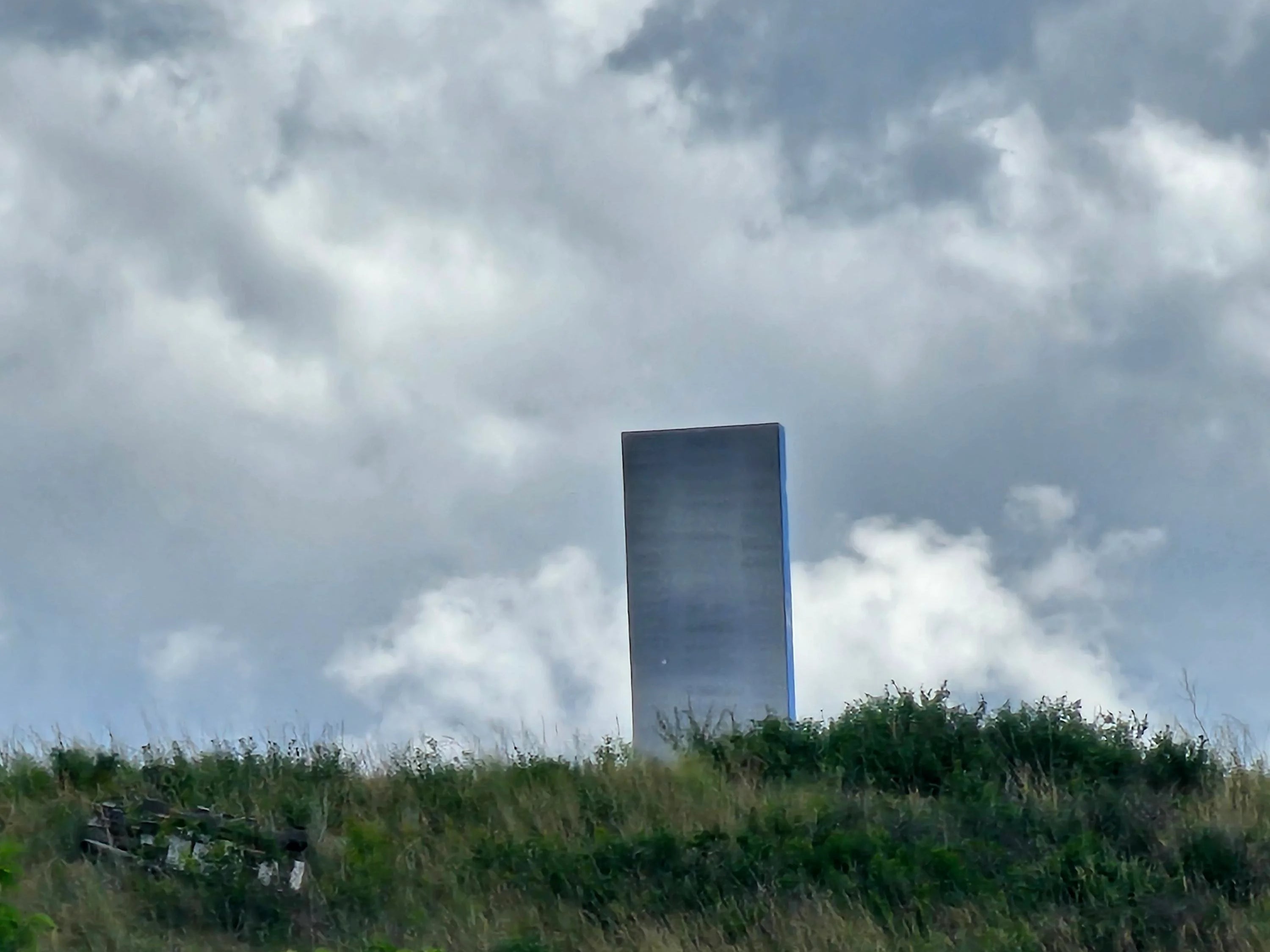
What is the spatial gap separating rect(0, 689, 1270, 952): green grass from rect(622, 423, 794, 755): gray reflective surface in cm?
78

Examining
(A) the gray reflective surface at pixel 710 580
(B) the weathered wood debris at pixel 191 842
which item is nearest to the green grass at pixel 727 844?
(B) the weathered wood debris at pixel 191 842

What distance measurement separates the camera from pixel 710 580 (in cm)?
1305

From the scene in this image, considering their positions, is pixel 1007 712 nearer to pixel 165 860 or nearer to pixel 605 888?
pixel 605 888

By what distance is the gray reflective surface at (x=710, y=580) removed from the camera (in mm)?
12914

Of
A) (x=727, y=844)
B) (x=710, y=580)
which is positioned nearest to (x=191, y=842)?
(x=727, y=844)

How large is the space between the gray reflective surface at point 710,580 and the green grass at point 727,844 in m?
0.78

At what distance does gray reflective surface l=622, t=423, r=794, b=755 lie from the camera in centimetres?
1291

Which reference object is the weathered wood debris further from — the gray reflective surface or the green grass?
the gray reflective surface

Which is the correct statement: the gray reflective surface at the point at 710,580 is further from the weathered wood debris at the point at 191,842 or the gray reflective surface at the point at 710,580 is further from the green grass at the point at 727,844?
the weathered wood debris at the point at 191,842

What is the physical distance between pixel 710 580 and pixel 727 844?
148 inches

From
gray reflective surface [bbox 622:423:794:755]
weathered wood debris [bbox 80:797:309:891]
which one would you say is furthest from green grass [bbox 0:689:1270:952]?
gray reflective surface [bbox 622:423:794:755]

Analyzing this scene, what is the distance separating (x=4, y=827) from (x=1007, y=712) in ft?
26.7

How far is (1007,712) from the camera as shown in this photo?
39.1ft

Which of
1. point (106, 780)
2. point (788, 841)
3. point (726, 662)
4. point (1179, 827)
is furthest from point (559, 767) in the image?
point (1179, 827)
